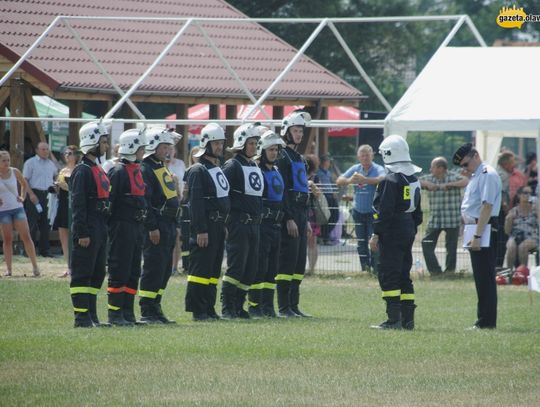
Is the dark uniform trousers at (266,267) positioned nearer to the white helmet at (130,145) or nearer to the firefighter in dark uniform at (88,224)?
the white helmet at (130,145)

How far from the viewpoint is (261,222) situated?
1423 centimetres

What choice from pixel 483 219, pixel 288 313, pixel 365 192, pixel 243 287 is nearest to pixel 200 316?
pixel 243 287

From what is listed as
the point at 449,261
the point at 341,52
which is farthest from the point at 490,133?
the point at 341,52

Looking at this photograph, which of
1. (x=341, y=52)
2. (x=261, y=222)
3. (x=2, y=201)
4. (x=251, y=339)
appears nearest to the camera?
(x=251, y=339)

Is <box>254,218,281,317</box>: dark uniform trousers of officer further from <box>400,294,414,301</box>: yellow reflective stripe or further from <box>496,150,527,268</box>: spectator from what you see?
<box>496,150,527,268</box>: spectator

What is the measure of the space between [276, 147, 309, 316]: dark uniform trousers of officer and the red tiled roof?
1038 centimetres

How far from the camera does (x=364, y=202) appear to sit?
66.6ft

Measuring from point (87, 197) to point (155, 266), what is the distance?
4.19ft

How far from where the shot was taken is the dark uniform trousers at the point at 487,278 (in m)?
13.4

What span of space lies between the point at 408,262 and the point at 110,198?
3.44 m

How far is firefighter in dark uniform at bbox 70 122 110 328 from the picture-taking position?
12.5 m

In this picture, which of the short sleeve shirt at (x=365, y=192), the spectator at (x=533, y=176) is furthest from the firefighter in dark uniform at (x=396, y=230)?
the spectator at (x=533, y=176)

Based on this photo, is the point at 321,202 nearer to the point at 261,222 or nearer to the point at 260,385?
the point at 261,222

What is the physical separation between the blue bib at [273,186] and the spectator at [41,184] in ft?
30.7
